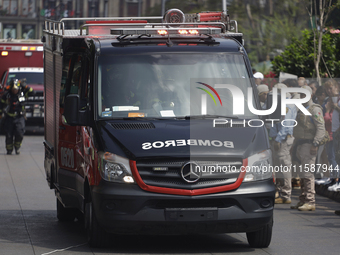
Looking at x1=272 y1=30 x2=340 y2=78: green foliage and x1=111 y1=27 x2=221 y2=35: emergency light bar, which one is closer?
x1=111 y1=27 x2=221 y2=35: emergency light bar

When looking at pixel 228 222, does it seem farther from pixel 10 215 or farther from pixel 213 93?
pixel 10 215

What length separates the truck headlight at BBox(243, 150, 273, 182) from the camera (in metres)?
7.19

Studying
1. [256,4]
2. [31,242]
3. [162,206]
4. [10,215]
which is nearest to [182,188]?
[162,206]

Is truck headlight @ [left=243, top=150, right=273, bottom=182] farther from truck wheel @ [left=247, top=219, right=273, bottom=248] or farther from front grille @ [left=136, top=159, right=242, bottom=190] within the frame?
truck wheel @ [left=247, top=219, right=273, bottom=248]

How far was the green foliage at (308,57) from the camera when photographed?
18500mm

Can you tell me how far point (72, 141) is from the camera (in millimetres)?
8516

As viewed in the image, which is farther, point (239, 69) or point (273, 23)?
point (273, 23)

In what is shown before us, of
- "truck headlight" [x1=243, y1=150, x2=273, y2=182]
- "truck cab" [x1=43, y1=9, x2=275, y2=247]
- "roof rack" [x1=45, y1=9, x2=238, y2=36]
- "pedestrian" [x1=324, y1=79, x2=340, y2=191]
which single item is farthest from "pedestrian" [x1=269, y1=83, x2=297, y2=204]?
"truck headlight" [x1=243, y1=150, x2=273, y2=182]

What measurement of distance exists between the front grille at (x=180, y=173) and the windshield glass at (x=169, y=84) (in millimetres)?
776

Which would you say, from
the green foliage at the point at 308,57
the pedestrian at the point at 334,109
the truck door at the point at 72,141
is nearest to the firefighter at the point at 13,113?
the green foliage at the point at 308,57

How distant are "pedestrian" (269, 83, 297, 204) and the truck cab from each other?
2.59 m

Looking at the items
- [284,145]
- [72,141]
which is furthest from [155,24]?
[284,145]

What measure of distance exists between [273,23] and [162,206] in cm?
4526

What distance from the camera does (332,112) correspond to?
12508 millimetres
